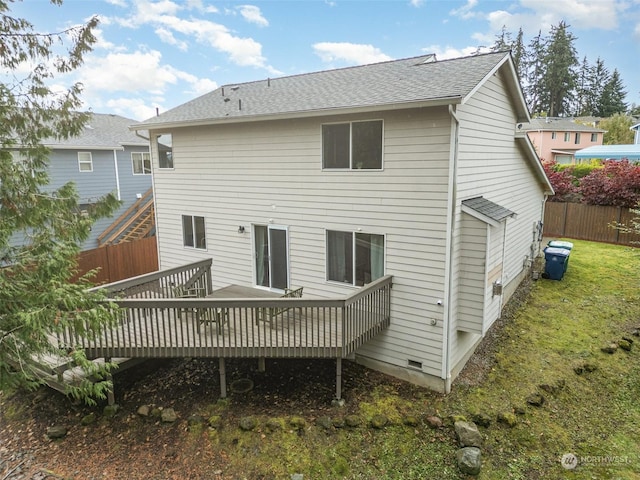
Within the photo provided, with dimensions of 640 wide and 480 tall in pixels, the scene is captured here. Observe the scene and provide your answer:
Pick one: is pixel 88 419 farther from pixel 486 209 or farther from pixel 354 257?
pixel 486 209

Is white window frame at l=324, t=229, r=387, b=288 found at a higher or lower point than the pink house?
lower

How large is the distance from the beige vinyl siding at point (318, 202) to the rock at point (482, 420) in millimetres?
1040

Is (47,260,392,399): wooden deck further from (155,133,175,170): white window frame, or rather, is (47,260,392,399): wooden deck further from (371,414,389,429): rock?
(155,133,175,170): white window frame

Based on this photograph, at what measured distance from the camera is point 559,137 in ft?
132

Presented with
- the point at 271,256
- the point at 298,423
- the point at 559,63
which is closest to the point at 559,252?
the point at 271,256

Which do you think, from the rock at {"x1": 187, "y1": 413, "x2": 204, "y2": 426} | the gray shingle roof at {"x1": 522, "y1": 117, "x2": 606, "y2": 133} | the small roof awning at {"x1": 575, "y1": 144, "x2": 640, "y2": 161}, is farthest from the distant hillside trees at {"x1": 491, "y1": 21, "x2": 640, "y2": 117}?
the rock at {"x1": 187, "y1": 413, "x2": 204, "y2": 426}

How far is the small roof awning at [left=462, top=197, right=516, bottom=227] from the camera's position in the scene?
7176mm

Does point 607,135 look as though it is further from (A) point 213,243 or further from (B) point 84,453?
(B) point 84,453

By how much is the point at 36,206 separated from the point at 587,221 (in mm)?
20787

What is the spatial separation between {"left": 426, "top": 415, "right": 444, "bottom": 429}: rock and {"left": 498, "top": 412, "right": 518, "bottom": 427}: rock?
39.2 inches

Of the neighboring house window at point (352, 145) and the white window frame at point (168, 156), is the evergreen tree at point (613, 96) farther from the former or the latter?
the white window frame at point (168, 156)

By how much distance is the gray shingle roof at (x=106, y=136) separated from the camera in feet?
59.2

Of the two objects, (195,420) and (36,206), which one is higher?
(36,206)

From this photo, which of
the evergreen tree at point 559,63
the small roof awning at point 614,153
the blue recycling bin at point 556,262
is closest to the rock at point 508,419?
the blue recycling bin at point 556,262
